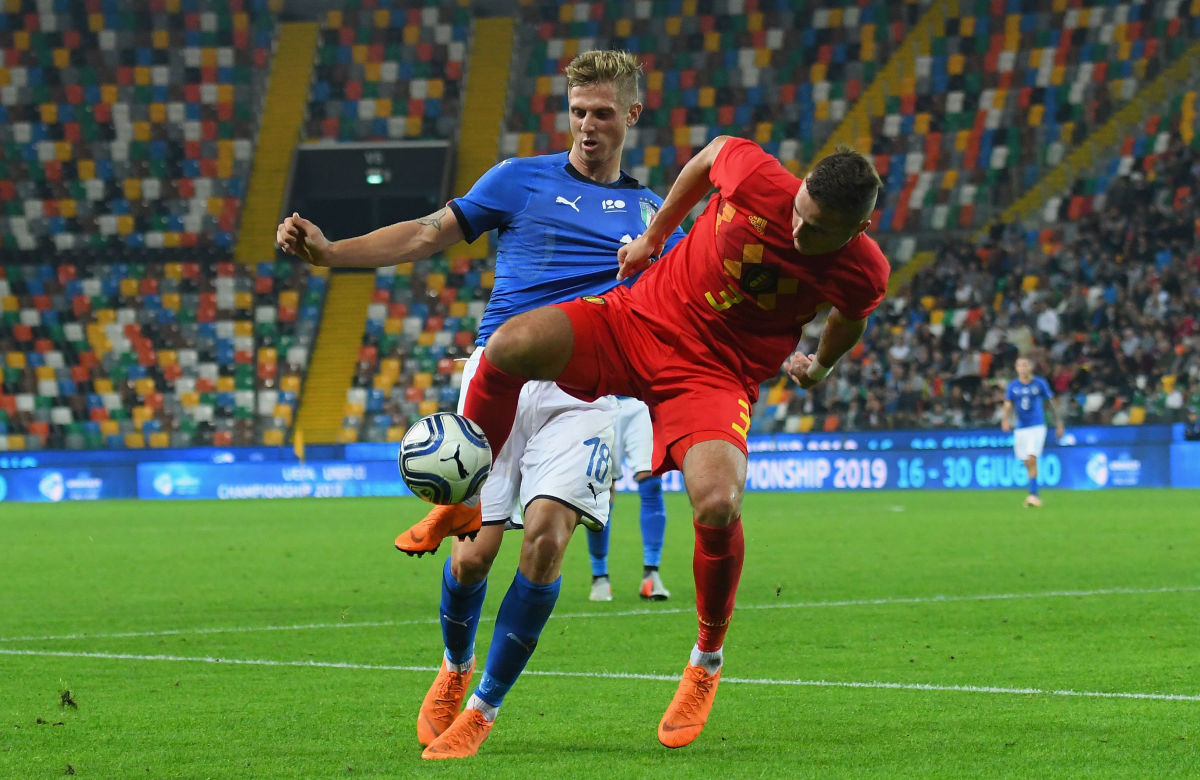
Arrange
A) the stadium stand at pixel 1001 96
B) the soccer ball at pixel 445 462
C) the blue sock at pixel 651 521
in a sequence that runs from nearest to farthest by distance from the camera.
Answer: the soccer ball at pixel 445 462 < the blue sock at pixel 651 521 < the stadium stand at pixel 1001 96

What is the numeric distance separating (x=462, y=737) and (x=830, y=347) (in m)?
1.75

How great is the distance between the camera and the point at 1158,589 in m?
9.41

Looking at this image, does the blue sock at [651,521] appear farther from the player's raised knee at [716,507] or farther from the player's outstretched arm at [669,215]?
the player's raised knee at [716,507]

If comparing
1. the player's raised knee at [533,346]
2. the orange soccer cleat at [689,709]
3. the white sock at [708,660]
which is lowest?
the orange soccer cleat at [689,709]

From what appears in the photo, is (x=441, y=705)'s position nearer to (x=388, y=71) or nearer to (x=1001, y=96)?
(x=1001, y=96)

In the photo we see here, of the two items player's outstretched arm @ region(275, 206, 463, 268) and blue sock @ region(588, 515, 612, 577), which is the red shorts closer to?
player's outstretched arm @ region(275, 206, 463, 268)

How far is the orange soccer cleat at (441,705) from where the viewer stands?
4945 millimetres

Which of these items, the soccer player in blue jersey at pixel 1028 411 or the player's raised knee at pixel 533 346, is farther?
the soccer player in blue jersey at pixel 1028 411

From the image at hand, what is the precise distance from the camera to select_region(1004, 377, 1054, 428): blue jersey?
781 inches

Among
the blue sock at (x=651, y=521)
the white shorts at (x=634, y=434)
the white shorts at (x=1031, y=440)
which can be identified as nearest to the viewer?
the blue sock at (x=651, y=521)

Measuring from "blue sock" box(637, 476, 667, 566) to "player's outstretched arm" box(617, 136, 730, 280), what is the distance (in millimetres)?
4651

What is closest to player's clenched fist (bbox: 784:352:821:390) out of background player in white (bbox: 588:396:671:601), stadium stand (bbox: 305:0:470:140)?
background player in white (bbox: 588:396:671:601)

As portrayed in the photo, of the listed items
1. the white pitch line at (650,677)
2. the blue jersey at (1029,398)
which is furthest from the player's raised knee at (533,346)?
the blue jersey at (1029,398)

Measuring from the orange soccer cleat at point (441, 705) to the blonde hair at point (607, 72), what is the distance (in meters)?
2.07
